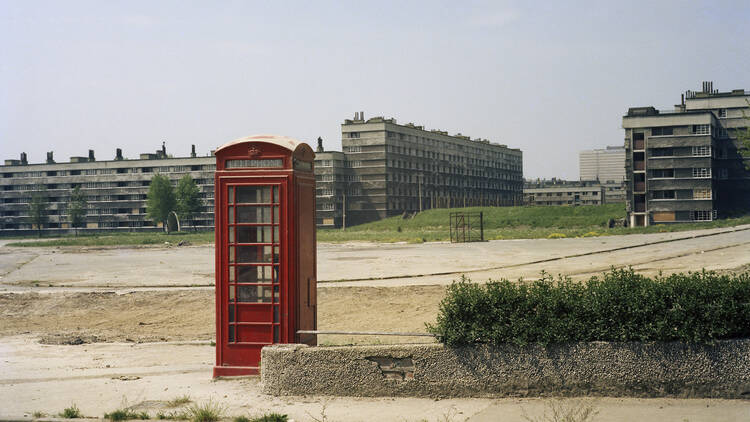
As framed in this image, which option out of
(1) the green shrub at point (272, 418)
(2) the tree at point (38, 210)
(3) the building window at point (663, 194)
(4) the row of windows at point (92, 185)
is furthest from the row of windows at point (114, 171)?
(1) the green shrub at point (272, 418)

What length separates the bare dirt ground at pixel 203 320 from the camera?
864 centimetres

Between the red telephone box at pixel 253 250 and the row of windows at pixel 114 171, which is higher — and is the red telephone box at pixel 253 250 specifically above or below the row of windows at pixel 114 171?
below

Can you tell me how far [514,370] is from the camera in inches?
347

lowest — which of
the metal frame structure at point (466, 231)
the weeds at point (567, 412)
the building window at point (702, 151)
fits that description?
the weeds at point (567, 412)

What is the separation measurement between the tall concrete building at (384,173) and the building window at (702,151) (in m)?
53.5

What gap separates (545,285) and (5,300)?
1969cm

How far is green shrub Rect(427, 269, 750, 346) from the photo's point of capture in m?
8.50

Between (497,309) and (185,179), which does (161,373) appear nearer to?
(497,309)

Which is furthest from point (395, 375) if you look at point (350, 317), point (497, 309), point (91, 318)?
point (91, 318)

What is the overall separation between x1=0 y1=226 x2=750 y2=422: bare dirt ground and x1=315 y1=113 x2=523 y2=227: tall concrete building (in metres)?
77.7

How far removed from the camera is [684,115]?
79.2 metres

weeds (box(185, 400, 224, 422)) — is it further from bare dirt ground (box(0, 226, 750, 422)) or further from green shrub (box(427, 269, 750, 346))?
green shrub (box(427, 269, 750, 346))

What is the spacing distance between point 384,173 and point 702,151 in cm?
5431

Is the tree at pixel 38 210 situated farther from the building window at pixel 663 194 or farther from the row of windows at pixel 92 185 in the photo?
the building window at pixel 663 194
